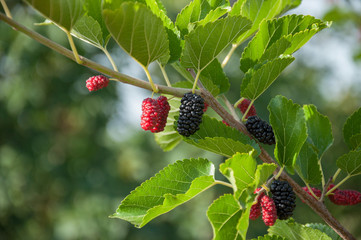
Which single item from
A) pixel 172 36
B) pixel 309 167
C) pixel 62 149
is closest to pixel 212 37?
pixel 172 36

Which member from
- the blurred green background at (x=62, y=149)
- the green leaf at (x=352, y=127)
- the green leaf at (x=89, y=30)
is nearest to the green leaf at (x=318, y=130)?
the green leaf at (x=352, y=127)

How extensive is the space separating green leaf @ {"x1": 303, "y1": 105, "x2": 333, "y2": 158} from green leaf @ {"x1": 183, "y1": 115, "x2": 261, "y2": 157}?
0.67 feet

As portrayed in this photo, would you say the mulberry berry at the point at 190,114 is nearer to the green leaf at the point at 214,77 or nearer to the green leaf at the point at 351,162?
the green leaf at the point at 214,77

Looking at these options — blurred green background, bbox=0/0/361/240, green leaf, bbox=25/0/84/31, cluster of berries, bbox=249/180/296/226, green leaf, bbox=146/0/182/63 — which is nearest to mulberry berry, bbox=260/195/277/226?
cluster of berries, bbox=249/180/296/226

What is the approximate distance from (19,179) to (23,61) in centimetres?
194

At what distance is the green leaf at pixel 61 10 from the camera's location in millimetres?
466

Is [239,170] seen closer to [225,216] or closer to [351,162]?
[225,216]

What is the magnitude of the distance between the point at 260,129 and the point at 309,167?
15cm

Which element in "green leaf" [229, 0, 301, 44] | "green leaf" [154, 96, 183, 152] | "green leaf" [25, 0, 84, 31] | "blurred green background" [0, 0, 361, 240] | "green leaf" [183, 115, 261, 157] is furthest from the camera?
"blurred green background" [0, 0, 361, 240]

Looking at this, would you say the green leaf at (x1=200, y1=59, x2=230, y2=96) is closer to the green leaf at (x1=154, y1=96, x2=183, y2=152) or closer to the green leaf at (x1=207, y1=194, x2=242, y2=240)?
the green leaf at (x1=154, y1=96, x2=183, y2=152)

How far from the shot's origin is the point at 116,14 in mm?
468

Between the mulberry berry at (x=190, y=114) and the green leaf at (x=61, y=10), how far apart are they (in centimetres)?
20

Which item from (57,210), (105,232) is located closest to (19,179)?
(57,210)

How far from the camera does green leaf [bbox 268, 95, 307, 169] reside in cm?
61
